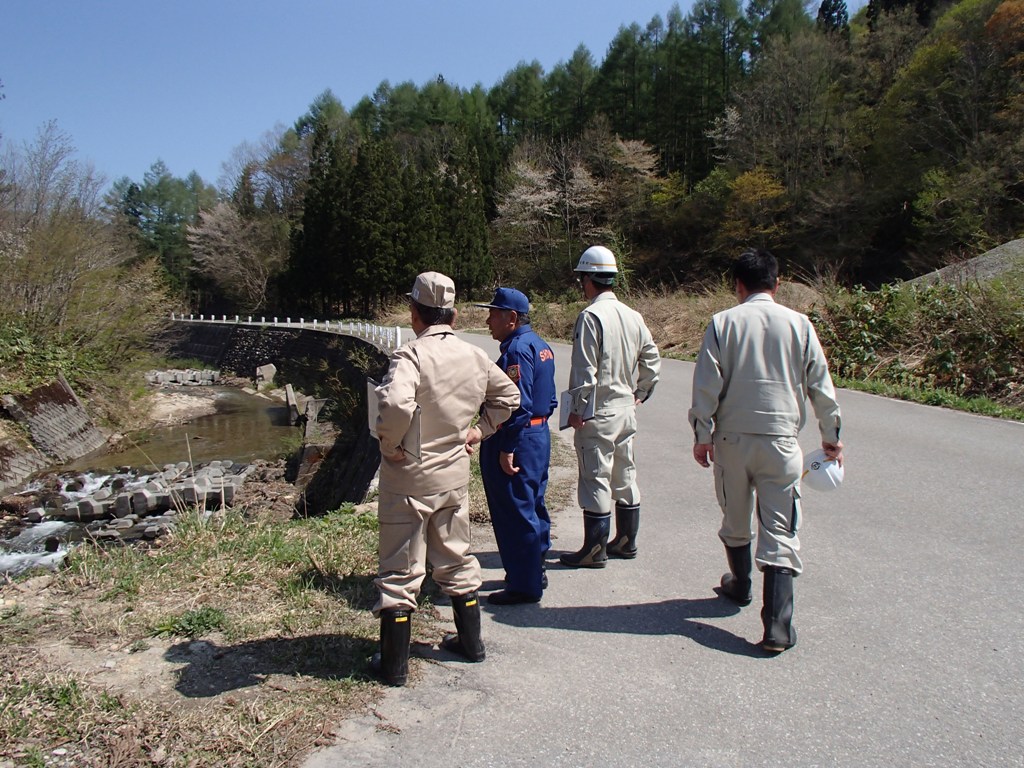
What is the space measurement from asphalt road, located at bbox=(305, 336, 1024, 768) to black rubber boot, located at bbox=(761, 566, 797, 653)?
7 cm

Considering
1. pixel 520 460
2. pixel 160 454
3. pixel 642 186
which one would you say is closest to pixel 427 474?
pixel 520 460

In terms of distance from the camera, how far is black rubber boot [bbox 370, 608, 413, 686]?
331 cm

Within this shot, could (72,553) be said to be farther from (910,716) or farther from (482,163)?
(482,163)

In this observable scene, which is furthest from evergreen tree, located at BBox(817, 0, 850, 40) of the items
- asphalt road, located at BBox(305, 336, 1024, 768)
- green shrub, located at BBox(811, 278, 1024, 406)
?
asphalt road, located at BBox(305, 336, 1024, 768)

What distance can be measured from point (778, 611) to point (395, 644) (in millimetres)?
1820

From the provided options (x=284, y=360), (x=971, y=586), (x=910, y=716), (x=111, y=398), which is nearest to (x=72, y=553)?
(x=910, y=716)

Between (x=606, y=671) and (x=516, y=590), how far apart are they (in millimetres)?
896

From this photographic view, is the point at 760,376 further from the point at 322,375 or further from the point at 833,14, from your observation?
the point at 833,14

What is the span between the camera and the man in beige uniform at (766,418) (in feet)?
12.0

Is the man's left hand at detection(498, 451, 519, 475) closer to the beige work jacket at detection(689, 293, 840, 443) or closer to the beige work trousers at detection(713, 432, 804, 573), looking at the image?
the beige work jacket at detection(689, 293, 840, 443)

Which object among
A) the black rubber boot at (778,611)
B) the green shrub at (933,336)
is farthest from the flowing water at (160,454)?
the green shrub at (933,336)

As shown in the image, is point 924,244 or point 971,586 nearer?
point 971,586

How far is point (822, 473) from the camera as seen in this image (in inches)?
148

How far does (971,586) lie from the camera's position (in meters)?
4.39
